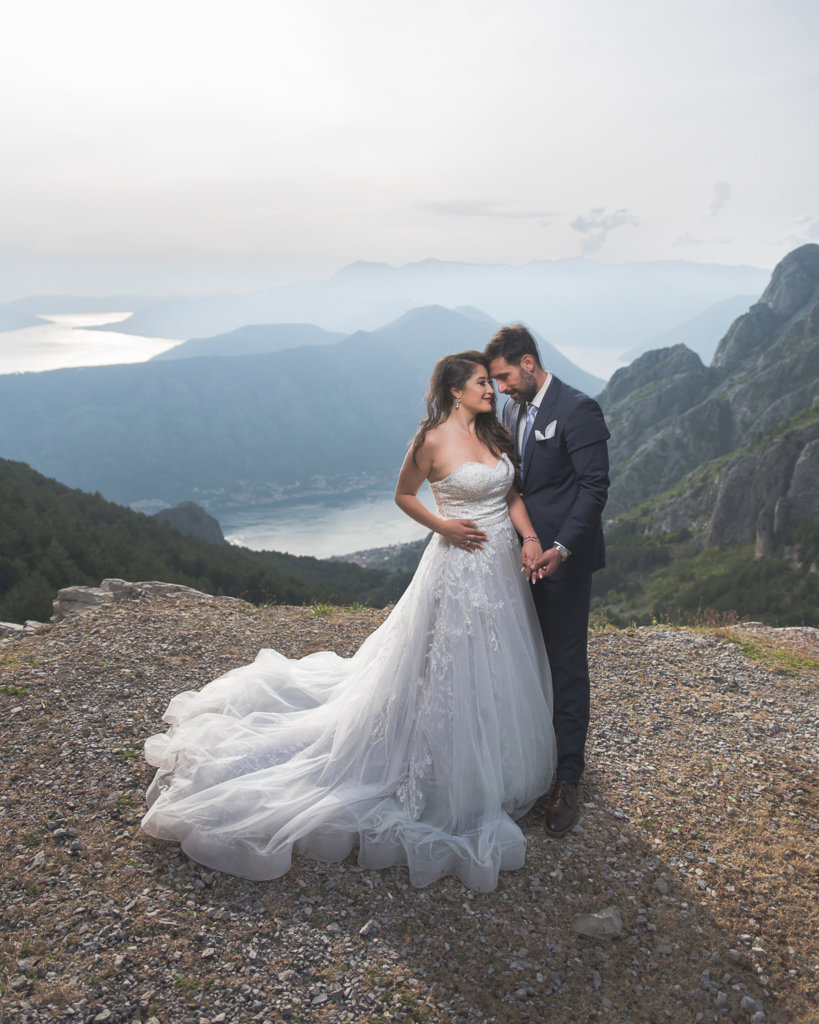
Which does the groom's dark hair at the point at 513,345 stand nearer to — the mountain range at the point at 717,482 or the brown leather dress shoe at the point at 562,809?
the brown leather dress shoe at the point at 562,809

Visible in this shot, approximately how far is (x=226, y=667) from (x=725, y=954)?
5645 mm

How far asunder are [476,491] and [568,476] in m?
0.66

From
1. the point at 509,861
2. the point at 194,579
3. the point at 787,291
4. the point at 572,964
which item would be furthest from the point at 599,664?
the point at 787,291

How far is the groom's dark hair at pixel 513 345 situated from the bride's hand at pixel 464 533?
1.15m

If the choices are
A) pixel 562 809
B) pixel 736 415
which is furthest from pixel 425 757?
pixel 736 415

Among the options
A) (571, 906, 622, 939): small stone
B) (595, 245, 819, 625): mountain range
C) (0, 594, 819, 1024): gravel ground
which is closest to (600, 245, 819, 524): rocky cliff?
(595, 245, 819, 625): mountain range

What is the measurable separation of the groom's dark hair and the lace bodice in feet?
2.27

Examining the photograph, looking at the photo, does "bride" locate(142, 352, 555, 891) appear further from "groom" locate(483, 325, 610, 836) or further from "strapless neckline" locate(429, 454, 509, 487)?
"groom" locate(483, 325, 610, 836)

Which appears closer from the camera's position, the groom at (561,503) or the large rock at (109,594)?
the groom at (561,503)

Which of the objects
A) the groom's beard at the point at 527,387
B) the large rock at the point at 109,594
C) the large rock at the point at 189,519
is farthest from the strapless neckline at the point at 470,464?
the large rock at the point at 189,519

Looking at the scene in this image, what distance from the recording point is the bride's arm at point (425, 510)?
463 cm

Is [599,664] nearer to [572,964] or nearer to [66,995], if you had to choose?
[572,964]

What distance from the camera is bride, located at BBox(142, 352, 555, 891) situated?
436 centimetres

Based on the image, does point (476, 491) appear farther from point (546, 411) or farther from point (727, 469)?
point (727, 469)
